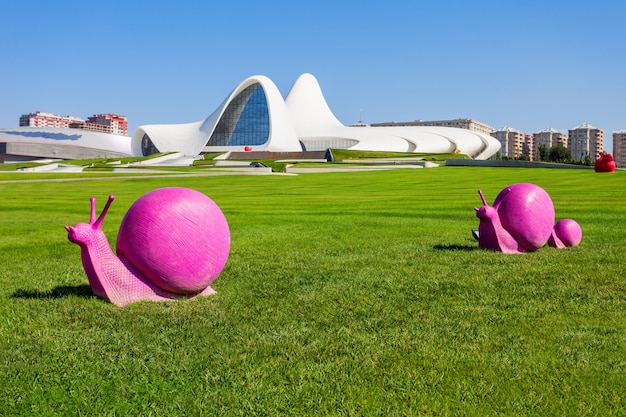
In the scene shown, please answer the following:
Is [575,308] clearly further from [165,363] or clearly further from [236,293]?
[165,363]

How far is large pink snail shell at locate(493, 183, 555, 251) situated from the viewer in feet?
26.3

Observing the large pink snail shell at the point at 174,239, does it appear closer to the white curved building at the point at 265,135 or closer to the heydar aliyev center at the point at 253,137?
the heydar aliyev center at the point at 253,137

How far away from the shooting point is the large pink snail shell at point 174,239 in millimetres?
5168

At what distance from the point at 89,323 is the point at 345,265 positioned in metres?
3.48

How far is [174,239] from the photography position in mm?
5168

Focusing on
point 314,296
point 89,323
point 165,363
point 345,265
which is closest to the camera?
point 165,363

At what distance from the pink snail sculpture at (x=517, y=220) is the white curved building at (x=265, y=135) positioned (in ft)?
275

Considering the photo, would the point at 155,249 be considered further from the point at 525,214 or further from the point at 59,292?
the point at 525,214

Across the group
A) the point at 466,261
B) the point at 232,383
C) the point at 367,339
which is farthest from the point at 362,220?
the point at 232,383

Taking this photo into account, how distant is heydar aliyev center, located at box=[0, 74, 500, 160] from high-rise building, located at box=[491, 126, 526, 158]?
8813 centimetres

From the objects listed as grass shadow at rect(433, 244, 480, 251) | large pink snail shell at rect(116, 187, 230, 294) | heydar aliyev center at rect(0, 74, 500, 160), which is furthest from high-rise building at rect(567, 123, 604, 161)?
large pink snail shell at rect(116, 187, 230, 294)

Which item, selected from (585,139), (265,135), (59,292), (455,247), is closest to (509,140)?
(585,139)

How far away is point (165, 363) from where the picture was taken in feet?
12.8

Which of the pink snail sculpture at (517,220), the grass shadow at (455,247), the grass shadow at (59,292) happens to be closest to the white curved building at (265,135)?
the grass shadow at (455,247)
